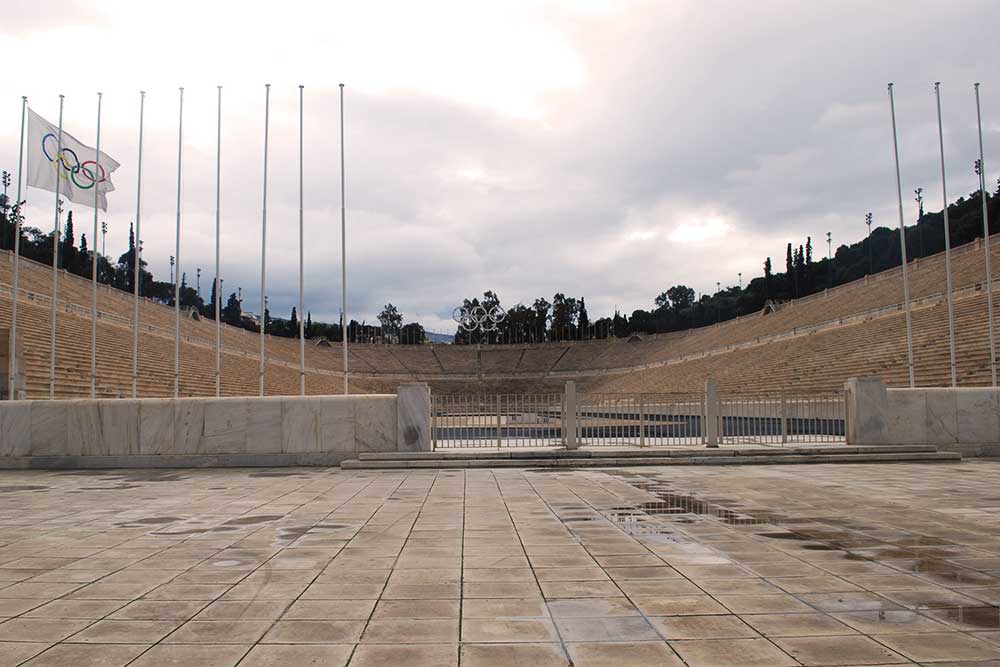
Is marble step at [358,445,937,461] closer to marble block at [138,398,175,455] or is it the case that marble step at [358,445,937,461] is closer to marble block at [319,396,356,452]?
marble block at [319,396,356,452]

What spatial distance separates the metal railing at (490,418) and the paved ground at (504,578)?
5.30m

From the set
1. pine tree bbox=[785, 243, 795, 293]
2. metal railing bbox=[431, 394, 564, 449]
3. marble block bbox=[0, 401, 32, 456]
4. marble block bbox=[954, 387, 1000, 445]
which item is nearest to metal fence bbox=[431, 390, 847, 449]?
metal railing bbox=[431, 394, 564, 449]

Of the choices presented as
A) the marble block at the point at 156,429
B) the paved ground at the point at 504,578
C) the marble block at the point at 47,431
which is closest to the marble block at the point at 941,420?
the paved ground at the point at 504,578

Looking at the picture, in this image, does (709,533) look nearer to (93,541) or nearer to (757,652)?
(757,652)

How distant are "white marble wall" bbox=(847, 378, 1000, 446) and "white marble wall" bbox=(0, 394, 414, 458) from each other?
1014 cm

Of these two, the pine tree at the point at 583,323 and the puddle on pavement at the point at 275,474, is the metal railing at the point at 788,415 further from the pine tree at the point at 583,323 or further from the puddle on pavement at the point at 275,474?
the pine tree at the point at 583,323

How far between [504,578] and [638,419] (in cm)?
1179

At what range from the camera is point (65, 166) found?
2050cm

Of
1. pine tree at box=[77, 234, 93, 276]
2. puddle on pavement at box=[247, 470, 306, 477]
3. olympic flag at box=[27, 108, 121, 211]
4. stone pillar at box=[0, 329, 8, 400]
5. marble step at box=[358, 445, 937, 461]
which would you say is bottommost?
puddle on pavement at box=[247, 470, 306, 477]

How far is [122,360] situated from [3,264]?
13.7 metres

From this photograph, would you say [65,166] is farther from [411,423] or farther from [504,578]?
[504,578]

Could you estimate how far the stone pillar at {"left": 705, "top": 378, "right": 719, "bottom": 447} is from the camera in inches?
645

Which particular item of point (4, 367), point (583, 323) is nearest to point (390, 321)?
point (583, 323)

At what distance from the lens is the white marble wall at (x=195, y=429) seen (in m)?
15.5
